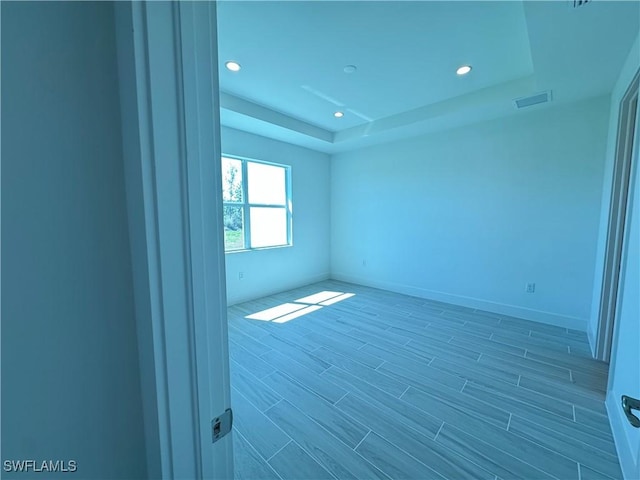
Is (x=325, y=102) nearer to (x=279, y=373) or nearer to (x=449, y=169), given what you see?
(x=449, y=169)

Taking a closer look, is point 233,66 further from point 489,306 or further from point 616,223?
point 489,306

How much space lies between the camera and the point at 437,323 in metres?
3.18

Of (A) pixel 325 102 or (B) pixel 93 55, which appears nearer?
(B) pixel 93 55

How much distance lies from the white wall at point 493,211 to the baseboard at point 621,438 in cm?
170

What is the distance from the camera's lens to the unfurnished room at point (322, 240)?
444mm

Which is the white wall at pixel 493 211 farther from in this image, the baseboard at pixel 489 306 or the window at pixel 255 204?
the window at pixel 255 204

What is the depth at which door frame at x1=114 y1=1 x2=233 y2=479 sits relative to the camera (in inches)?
17.4

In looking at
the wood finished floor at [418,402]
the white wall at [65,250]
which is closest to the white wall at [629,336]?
the wood finished floor at [418,402]

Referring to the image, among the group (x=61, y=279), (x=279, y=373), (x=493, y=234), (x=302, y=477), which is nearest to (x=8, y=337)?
(x=61, y=279)

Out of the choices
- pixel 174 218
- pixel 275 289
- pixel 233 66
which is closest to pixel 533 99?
pixel 233 66

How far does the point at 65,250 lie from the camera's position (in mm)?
453

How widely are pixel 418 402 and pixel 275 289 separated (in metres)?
3.02

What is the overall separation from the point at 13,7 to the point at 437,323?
3642 millimetres

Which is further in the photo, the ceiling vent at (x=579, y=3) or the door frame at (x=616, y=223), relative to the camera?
the door frame at (x=616, y=223)
